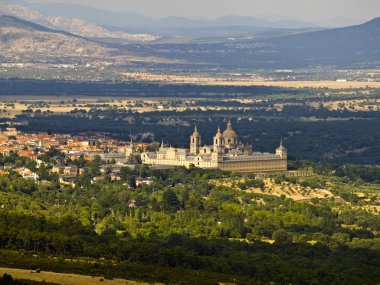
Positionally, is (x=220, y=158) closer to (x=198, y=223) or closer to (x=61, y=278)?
(x=198, y=223)

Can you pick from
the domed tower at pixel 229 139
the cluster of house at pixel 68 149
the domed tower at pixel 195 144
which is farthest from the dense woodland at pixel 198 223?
the domed tower at pixel 195 144

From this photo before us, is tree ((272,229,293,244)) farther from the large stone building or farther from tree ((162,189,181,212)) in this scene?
the large stone building

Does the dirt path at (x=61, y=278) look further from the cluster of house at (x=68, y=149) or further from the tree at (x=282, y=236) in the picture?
the cluster of house at (x=68, y=149)

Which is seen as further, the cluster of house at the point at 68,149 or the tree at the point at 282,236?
the cluster of house at the point at 68,149

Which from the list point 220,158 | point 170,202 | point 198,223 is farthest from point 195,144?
point 198,223

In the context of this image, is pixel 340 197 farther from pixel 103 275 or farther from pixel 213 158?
pixel 103 275

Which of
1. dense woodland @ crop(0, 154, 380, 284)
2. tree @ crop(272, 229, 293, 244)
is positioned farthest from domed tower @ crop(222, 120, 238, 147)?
tree @ crop(272, 229, 293, 244)
